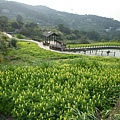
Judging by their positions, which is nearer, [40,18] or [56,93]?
[56,93]

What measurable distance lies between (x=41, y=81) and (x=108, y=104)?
11.2 feet

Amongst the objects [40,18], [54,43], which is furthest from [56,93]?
[40,18]

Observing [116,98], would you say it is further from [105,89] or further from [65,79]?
[65,79]

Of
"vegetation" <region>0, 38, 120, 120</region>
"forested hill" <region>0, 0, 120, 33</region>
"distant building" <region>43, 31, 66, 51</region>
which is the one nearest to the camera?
"vegetation" <region>0, 38, 120, 120</region>

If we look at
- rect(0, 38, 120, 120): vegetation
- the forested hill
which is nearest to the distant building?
rect(0, 38, 120, 120): vegetation

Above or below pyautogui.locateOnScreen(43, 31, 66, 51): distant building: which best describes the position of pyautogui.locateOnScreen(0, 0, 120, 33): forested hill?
above

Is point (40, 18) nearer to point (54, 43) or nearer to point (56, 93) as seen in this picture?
point (54, 43)

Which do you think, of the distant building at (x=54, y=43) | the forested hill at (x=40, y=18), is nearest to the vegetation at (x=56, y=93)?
the distant building at (x=54, y=43)

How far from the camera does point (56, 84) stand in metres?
10.2

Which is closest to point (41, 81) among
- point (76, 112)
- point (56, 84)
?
point (56, 84)

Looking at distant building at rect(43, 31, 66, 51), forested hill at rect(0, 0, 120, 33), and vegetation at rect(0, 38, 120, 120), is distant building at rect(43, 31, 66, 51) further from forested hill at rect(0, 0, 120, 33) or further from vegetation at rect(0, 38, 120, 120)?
forested hill at rect(0, 0, 120, 33)

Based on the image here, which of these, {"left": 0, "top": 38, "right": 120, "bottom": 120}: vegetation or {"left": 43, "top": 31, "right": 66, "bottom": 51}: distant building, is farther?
{"left": 43, "top": 31, "right": 66, "bottom": 51}: distant building

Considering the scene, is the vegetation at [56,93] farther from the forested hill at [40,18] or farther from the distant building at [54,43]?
the forested hill at [40,18]

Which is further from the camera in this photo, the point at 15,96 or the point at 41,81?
the point at 41,81
